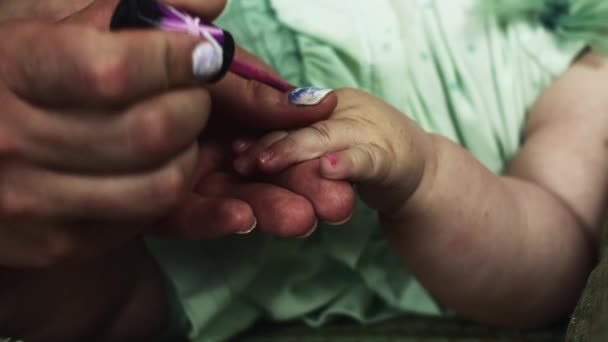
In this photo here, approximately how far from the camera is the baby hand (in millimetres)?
449

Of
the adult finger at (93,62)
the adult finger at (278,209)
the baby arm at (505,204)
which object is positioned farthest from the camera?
the baby arm at (505,204)

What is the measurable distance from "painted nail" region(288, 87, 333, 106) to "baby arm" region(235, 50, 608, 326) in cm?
3

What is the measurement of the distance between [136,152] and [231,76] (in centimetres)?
18

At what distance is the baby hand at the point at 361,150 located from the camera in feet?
1.47

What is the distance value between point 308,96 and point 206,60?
0.14 m

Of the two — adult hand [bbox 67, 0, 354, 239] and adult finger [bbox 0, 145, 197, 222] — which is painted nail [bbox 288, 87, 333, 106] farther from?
adult finger [bbox 0, 145, 197, 222]

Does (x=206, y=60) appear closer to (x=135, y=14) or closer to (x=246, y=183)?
(x=135, y=14)

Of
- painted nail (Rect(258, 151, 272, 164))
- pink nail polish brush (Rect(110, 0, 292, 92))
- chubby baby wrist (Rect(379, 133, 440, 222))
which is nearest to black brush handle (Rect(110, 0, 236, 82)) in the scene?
pink nail polish brush (Rect(110, 0, 292, 92))

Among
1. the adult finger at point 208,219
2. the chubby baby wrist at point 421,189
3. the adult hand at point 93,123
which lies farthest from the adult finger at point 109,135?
the chubby baby wrist at point 421,189

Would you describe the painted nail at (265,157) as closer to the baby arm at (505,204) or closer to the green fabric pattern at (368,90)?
the baby arm at (505,204)

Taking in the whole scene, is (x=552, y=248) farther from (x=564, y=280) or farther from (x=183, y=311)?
(x=183, y=311)

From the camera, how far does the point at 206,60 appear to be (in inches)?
13.3

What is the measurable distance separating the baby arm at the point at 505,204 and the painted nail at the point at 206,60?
16cm

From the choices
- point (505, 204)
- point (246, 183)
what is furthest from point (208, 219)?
point (505, 204)
